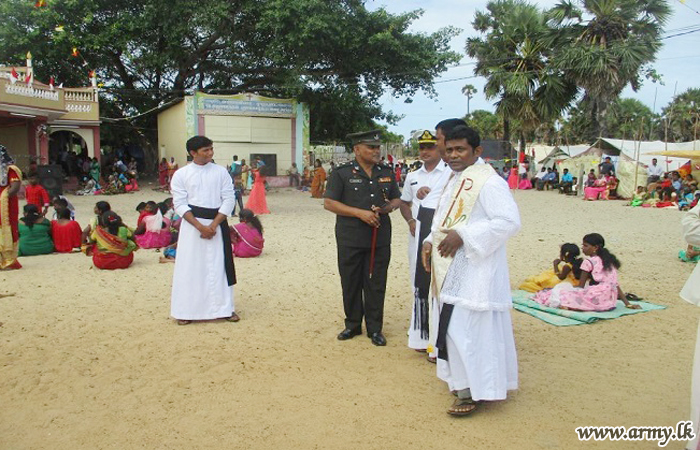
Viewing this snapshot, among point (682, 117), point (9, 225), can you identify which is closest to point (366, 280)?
point (9, 225)

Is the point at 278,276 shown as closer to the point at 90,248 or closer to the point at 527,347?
the point at 90,248

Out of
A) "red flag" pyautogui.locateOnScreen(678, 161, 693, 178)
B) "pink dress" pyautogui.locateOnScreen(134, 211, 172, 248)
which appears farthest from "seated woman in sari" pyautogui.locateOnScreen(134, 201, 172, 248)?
"red flag" pyautogui.locateOnScreen(678, 161, 693, 178)

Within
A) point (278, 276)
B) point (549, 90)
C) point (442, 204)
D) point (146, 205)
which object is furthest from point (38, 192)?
point (549, 90)

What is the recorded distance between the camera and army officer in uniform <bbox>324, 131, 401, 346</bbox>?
474 centimetres

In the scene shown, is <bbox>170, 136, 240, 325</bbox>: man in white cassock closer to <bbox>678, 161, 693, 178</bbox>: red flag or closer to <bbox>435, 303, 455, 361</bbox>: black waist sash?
<bbox>435, 303, 455, 361</bbox>: black waist sash

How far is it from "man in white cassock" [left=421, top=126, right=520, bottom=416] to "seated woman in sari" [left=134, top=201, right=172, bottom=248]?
6936mm

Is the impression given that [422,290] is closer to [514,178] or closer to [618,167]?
[618,167]

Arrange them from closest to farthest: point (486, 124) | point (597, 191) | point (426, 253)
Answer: point (426, 253) < point (597, 191) < point (486, 124)

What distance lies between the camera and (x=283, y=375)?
4.20 metres

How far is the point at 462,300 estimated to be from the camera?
11.2 feet

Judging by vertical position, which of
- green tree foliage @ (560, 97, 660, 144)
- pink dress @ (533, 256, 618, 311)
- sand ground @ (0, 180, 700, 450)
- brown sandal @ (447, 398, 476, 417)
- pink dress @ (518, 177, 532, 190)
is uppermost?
green tree foliage @ (560, 97, 660, 144)

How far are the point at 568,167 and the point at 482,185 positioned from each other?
76.3ft

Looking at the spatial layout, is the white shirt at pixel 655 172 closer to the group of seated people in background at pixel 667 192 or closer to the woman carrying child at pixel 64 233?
the group of seated people in background at pixel 667 192

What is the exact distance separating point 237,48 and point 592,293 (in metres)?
21.6
